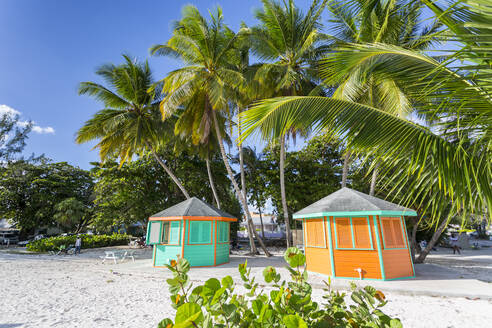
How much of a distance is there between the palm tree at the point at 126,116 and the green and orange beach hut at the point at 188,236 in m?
3.70

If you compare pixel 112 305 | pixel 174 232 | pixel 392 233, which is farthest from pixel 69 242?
pixel 392 233

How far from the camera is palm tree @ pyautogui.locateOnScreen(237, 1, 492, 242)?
2.33 m

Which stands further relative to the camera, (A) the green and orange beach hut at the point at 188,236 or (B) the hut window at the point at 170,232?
(B) the hut window at the point at 170,232

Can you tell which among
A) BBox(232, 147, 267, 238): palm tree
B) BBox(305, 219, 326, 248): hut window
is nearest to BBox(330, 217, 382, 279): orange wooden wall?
BBox(305, 219, 326, 248): hut window

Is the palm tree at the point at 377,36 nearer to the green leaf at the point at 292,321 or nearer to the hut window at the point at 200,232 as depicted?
the green leaf at the point at 292,321

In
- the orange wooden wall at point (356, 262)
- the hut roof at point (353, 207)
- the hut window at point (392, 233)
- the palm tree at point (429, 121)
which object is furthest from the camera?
the hut window at point (392, 233)

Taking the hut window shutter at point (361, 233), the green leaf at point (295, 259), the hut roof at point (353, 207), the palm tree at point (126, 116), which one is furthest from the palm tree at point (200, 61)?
the green leaf at point (295, 259)

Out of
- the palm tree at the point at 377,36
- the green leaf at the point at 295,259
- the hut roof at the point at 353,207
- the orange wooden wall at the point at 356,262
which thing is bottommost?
the orange wooden wall at the point at 356,262

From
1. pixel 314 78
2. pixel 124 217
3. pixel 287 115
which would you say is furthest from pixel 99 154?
pixel 287 115

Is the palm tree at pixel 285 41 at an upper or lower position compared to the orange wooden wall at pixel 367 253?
upper

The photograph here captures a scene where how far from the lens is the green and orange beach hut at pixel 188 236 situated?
11.1 m

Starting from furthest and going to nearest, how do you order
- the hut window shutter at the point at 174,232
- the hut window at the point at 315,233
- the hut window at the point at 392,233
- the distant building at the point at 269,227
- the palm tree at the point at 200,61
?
the distant building at the point at 269,227 → the palm tree at the point at 200,61 → the hut window shutter at the point at 174,232 → the hut window at the point at 315,233 → the hut window at the point at 392,233

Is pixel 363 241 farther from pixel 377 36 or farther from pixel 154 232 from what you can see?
pixel 154 232

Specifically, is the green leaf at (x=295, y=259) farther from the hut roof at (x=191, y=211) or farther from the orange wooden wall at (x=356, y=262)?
the hut roof at (x=191, y=211)
